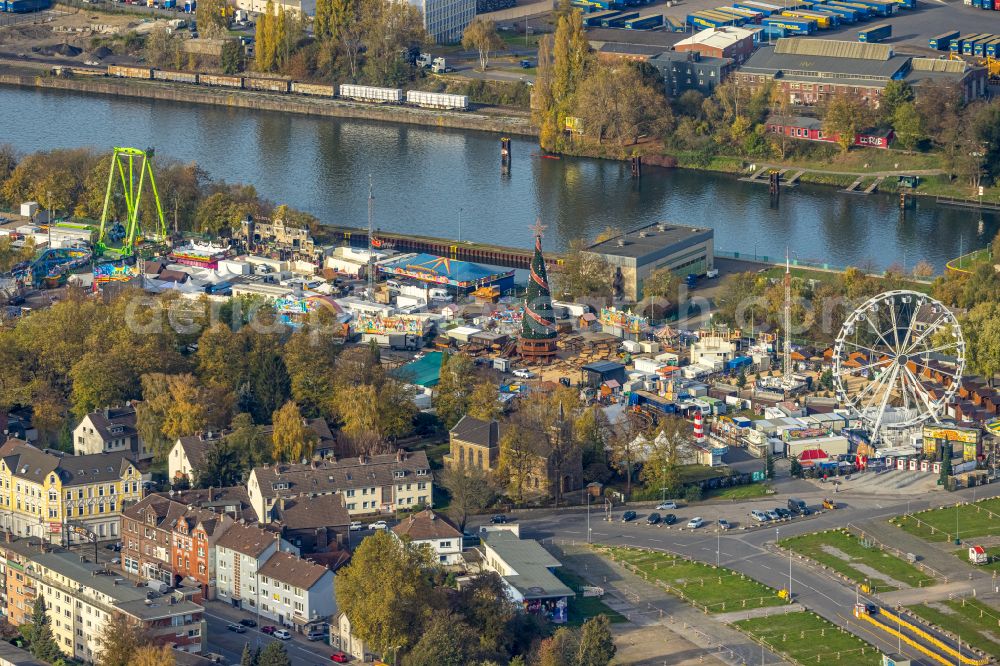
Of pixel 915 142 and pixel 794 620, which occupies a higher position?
pixel 915 142

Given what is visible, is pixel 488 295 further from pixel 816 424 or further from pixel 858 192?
pixel 858 192

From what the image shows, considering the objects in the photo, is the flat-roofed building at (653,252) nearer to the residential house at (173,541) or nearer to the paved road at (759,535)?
the paved road at (759,535)

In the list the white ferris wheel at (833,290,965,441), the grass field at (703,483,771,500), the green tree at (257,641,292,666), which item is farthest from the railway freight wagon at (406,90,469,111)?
the green tree at (257,641,292,666)

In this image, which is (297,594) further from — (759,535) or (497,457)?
(759,535)

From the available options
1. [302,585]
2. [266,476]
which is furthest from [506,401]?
[302,585]

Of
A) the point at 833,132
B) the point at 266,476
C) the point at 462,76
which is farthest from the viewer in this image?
the point at 462,76

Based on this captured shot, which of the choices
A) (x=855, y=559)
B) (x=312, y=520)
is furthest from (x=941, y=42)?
(x=312, y=520)

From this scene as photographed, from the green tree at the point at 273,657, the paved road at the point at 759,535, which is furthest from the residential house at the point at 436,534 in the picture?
the green tree at the point at 273,657
